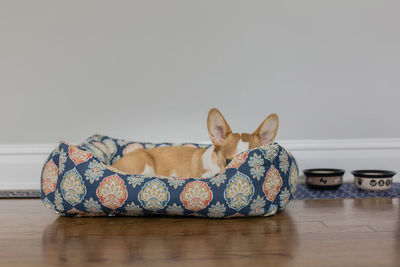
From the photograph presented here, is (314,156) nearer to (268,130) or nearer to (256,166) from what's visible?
(268,130)

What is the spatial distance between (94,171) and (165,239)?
509 millimetres

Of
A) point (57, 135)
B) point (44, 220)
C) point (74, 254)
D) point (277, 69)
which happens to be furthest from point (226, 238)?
point (57, 135)

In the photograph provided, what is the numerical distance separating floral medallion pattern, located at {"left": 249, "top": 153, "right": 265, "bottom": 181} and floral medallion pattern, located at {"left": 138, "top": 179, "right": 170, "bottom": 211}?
0.40 metres

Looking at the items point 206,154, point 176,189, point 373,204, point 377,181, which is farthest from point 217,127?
point 377,181

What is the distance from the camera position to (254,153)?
1.89m

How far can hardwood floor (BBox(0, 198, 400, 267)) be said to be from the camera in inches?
55.3

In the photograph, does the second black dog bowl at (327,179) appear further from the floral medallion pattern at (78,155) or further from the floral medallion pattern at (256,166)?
the floral medallion pattern at (78,155)

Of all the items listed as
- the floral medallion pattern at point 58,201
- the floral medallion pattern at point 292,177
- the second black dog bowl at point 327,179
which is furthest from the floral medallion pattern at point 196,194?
the second black dog bowl at point 327,179

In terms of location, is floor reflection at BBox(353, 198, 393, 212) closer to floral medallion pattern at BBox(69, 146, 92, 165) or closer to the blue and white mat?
the blue and white mat

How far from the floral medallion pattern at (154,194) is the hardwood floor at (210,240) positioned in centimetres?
11

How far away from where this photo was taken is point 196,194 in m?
1.83

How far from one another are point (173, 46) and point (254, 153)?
5.39 ft

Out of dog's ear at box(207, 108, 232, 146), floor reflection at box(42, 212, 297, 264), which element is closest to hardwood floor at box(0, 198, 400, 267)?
floor reflection at box(42, 212, 297, 264)

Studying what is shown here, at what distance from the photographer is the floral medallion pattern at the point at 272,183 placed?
190 cm
